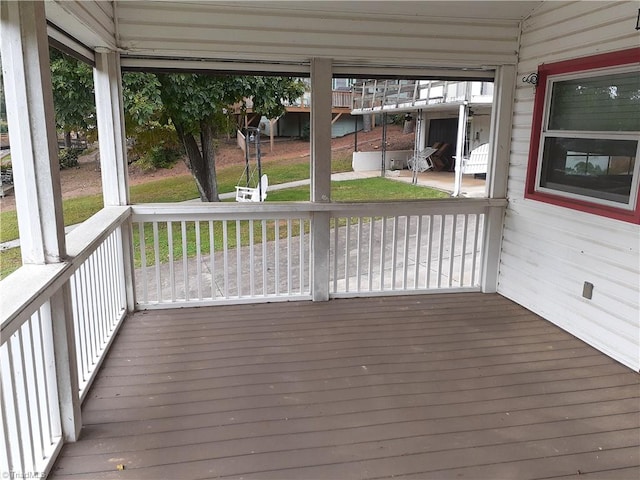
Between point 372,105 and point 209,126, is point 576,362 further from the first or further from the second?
point 372,105

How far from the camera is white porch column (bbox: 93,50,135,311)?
3.33 meters

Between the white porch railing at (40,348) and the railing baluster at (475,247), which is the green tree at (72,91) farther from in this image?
the railing baluster at (475,247)

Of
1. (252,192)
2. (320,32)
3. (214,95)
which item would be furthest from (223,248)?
(252,192)

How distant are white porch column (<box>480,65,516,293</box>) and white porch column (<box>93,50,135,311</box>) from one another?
310 cm

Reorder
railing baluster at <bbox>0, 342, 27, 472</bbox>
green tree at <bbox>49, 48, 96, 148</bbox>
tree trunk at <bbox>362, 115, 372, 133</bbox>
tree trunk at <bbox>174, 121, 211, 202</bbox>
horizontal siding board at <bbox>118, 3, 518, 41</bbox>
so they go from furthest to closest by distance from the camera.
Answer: tree trunk at <bbox>362, 115, 372, 133</bbox>
tree trunk at <bbox>174, 121, 211, 202</bbox>
green tree at <bbox>49, 48, 96, 148</bbox>
horizontal siding board at <bbox>118, 3, 518, 41</bbox>
railing baluster at <bbox>0, 342, 27, 472</bbox>

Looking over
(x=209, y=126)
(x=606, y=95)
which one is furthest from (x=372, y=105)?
(x=606, y=95)

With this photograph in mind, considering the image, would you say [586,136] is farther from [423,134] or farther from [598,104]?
[423,134]

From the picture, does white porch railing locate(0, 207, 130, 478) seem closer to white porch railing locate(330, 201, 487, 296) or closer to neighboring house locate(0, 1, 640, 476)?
neighboring house locate(0, 1, 640, 476)

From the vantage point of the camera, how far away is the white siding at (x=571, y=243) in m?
2.98

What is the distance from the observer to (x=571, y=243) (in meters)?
3.44

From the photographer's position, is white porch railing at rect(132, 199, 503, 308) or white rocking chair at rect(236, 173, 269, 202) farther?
white rocking chair at rect(236, 173, 269, 202)

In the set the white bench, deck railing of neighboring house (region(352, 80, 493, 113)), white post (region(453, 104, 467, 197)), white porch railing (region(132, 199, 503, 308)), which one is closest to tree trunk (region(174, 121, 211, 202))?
white porch railing (region(132, 199, 503, 308))

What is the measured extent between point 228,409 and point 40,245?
124cm

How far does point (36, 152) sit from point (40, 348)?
844 mm
